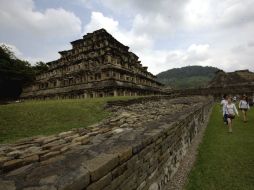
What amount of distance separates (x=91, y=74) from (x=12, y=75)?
19206mm

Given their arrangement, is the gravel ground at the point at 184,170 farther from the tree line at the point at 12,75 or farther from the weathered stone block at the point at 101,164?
the tree line at the point at 12,75

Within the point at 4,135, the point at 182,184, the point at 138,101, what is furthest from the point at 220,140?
the point at 138,101

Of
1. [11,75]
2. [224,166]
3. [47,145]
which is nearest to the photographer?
[47,145]

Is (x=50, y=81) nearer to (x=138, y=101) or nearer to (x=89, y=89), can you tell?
(x=89, y=89)

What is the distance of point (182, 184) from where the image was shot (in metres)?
4.91

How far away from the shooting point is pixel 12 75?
4159 cm

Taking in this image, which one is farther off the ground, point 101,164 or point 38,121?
point 101,164

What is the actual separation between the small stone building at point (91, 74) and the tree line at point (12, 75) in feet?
5.97

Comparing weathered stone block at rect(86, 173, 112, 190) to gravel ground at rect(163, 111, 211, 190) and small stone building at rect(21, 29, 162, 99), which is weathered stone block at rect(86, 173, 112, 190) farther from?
small stone building at rect(21, 29, 162, 99)

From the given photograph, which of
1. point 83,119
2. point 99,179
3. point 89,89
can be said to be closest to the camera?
point 99,179

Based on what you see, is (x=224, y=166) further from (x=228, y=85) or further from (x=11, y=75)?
(x=228, y=85)

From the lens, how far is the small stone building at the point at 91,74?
33.0 meters

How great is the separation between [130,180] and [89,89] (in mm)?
31297

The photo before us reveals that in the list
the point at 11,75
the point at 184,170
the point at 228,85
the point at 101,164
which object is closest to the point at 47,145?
the point at 101,164
